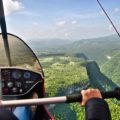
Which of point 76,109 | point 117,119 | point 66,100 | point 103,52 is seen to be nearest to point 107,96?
point 66,100

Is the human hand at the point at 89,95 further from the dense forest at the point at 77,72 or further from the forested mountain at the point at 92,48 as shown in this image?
the forested mountain at the point at 92,48

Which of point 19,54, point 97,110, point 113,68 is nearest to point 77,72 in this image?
point 113,68

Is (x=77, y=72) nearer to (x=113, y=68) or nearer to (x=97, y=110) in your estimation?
(x=113, y=68)

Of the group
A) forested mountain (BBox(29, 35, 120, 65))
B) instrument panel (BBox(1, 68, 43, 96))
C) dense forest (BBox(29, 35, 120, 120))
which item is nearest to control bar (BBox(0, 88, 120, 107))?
instrument panel (BBox(1, 68, 43, 96))

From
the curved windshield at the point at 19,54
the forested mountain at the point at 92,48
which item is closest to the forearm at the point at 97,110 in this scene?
the curved windshield at the point at 19,54

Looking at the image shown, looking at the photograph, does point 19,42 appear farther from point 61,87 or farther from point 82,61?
point 82,61

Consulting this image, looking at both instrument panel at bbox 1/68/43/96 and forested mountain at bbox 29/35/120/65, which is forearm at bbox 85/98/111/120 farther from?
forested mountain at bbox 29/35/120/65

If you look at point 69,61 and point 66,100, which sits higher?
point 66,100
